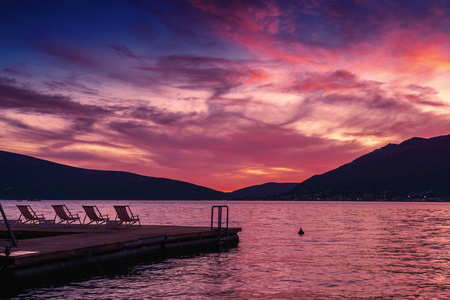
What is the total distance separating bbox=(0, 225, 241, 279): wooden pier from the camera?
14.3m

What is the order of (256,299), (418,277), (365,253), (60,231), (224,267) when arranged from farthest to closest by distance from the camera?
(365,253) < (60,231) < (224,267) < (418,277) < (256,299)

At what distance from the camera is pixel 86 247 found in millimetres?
17031

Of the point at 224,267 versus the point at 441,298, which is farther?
the point at 224,267

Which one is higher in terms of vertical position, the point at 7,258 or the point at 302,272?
the point at 7,258

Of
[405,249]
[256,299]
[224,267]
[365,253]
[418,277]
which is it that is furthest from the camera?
[405,249]

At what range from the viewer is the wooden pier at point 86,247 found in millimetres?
14305

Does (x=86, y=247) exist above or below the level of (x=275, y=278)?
above

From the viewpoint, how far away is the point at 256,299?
44.5 ft

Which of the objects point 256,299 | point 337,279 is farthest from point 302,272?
point 256,299

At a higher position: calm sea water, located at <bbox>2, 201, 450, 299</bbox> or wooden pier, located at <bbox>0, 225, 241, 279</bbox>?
wooden pier, located at <bbox>0, 225, 241, 279</bbox>

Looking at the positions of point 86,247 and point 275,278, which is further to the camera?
point 275,278

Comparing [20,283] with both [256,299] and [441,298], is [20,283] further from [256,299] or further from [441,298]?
[441,298]

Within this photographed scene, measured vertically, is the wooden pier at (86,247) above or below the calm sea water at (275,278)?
above

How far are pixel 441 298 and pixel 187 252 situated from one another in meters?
14.1
